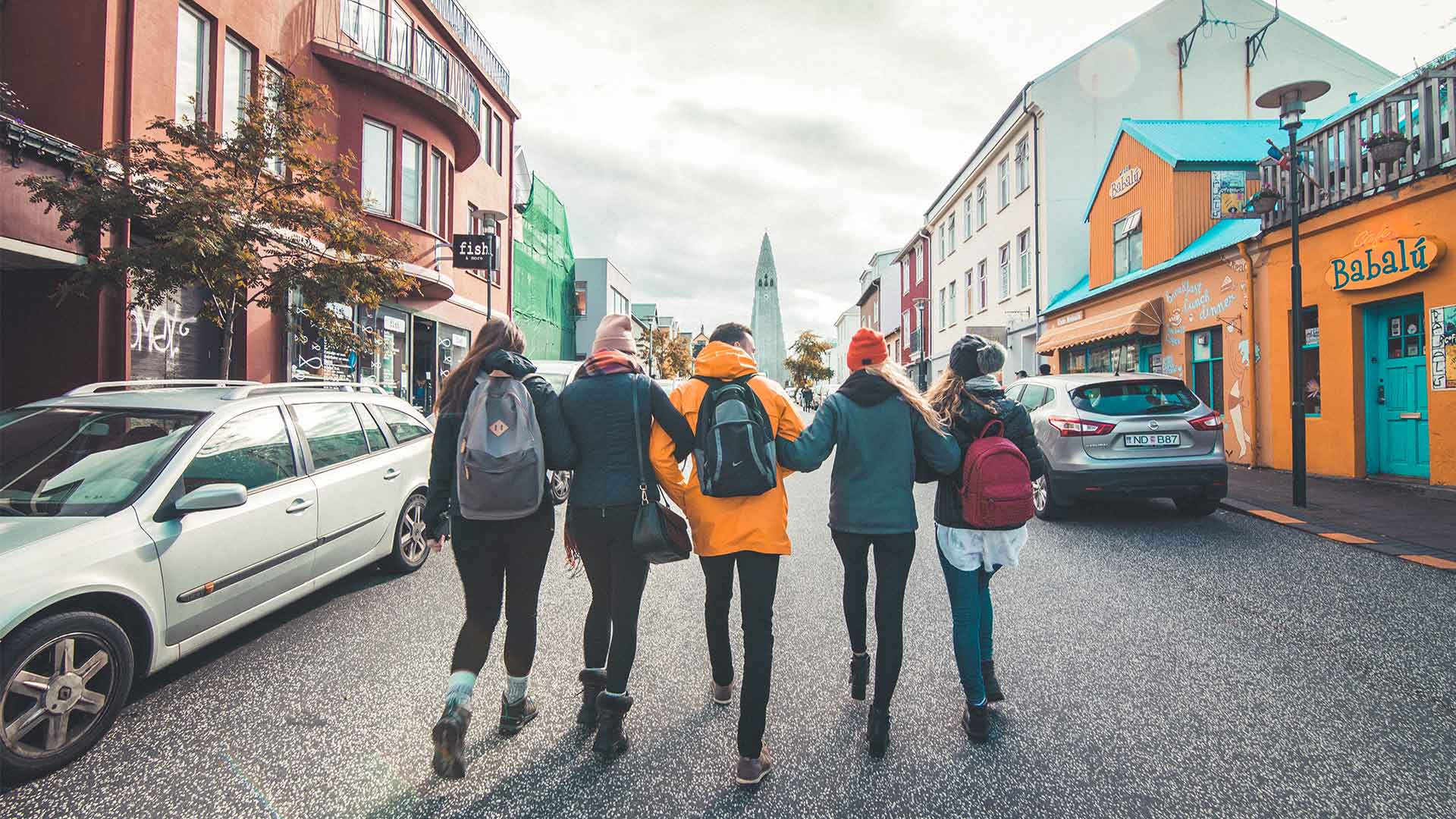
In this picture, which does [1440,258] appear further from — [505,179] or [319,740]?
[505,179]

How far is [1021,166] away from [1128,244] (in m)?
6.63

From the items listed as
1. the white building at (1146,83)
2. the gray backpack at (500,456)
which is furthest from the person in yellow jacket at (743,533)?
the white building at (1146,83)

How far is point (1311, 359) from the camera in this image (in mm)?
10875

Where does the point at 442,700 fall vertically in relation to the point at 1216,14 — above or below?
below

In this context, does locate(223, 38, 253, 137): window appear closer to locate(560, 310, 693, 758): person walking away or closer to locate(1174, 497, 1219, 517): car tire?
locate(560, 310, 693, 758): person walking away

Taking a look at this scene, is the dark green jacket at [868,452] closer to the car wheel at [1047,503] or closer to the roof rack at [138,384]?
the roof rack at [138,384]

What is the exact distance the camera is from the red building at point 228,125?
27.9ft

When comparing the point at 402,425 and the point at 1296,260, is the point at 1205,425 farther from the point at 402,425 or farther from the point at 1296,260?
the point at 402,425

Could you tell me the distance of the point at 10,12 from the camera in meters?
8.67

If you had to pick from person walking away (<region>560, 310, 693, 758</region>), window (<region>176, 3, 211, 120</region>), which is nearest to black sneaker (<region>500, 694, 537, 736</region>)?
person walking away (<region>560, 310, 693, 758</region>)

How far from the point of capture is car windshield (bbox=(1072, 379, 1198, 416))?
7074 mm

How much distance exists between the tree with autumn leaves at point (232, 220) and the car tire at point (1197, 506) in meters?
9.80

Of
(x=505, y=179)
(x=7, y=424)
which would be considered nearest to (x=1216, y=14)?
(x=505, y=179)

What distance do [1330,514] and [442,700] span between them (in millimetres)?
9222
